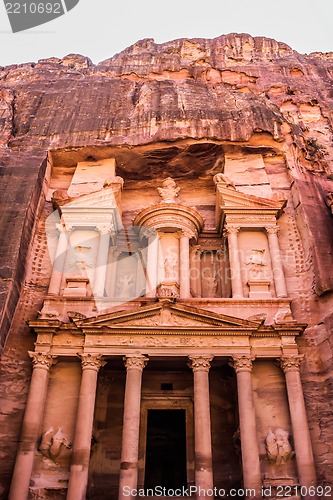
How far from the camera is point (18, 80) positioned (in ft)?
79.8

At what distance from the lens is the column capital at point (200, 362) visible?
479 inches

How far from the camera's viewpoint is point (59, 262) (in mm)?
15172

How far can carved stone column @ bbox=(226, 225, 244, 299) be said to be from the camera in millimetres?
14391

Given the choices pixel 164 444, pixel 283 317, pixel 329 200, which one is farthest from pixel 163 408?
pixel 329 200

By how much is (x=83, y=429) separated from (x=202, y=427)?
3156 millimetres

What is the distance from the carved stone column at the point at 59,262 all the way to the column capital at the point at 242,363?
6256mm

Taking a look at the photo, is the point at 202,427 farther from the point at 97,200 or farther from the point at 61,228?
the point at 97,200

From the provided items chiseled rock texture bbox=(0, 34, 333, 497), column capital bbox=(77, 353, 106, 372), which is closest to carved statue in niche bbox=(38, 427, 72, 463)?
chiseled rock texture bbox=(0, 34, 333, 497)

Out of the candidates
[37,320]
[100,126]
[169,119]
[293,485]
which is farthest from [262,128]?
[293,485]

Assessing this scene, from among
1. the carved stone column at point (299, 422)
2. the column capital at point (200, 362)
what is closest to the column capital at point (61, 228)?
the column capital at point (200, 362)

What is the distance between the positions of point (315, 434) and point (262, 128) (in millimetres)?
12040

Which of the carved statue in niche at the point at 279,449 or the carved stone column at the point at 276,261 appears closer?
the carved statue in niche at the point at 279,449

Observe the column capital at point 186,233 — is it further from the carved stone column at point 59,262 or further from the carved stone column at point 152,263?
the carved stone column at point 59,262

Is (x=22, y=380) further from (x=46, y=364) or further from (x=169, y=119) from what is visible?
(x=169, y=119)
